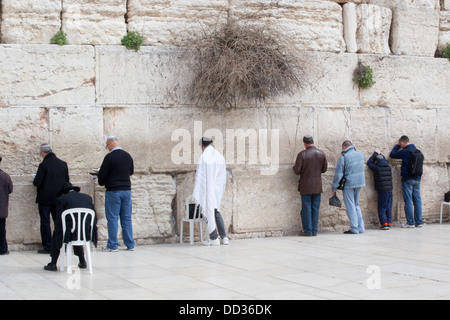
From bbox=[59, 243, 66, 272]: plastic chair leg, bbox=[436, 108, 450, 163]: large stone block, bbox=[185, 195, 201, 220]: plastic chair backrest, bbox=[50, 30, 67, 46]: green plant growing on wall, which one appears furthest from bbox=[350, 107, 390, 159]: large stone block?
bbox=[59, 243, 66, 272]: plastic chair leg

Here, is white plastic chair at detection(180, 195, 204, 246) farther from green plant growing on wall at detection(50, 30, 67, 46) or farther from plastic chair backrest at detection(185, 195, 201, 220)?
green plant growing on wall at detection(50, 30, 67, 46)

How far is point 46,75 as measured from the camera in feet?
28.9

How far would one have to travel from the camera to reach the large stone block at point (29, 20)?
8.85 meters

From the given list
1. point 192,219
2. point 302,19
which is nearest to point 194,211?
point 192,219

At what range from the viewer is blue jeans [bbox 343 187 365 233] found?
32.4ft

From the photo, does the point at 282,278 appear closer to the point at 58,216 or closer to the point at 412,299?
the point at 412,299

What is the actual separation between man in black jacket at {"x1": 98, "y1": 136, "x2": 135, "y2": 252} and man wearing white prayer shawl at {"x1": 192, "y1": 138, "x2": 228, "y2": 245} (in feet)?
3.16

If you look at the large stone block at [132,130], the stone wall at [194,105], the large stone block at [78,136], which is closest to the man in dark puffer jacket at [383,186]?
the stone wall at [194,105]

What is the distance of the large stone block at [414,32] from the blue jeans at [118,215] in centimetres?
549

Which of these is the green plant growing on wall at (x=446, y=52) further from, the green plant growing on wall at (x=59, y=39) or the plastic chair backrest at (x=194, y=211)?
the green plant growing on wall at (x=59, y=39)

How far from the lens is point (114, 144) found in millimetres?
8617

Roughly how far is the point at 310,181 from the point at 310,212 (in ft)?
1.63

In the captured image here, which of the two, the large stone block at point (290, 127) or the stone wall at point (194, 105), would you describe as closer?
the stone wall at point (194, 105)

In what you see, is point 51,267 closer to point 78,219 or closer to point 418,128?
point 78,219
